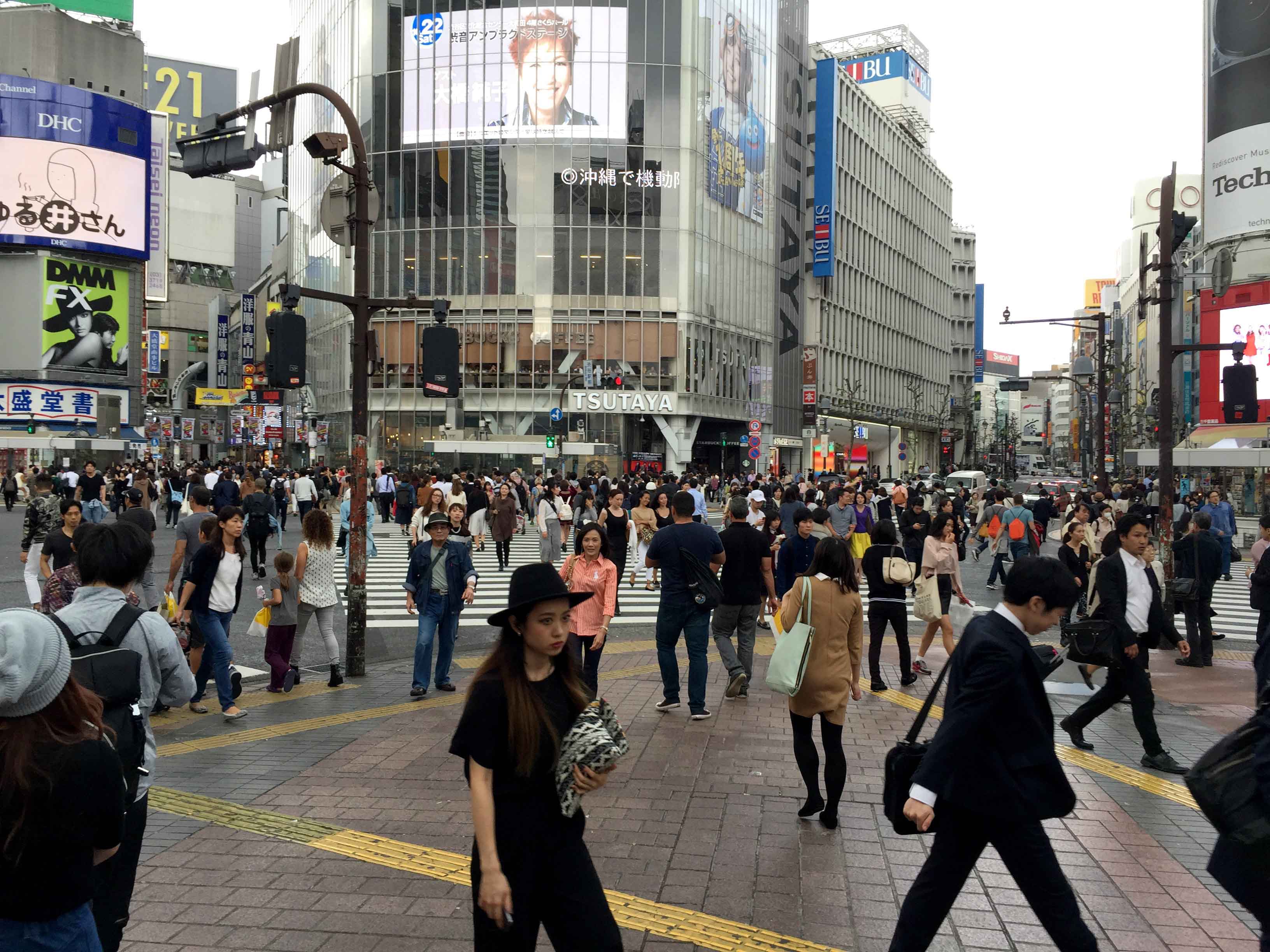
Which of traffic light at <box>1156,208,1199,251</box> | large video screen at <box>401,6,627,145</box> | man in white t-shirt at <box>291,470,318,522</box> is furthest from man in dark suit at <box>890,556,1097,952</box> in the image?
large video screen at <box>401,6,627,145</box>

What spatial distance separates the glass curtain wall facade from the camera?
5578 cm

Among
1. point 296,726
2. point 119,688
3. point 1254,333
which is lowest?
point 296,726

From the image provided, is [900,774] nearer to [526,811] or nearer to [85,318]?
[526,811]

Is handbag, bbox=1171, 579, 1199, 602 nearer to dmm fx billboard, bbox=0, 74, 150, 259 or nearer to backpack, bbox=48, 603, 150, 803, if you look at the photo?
backpack, bbox=48, 603, 150, 803

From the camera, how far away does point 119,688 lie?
348 centimetres

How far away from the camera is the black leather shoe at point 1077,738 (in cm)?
805

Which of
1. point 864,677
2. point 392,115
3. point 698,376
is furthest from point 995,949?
point 392,115

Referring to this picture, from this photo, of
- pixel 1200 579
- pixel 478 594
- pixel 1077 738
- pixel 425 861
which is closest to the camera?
pixel 425 861

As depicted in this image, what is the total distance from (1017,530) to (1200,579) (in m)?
4.42

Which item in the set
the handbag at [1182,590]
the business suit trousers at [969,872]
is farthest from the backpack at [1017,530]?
the business suit trousers at [969,872]

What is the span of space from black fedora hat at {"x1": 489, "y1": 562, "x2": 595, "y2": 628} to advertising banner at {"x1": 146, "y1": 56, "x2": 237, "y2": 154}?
133136 millimetres

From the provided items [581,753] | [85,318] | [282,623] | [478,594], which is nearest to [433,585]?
[282,623]

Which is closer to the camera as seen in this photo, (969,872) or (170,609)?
(969,872)

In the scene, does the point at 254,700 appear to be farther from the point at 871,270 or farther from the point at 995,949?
the point at 871,270
